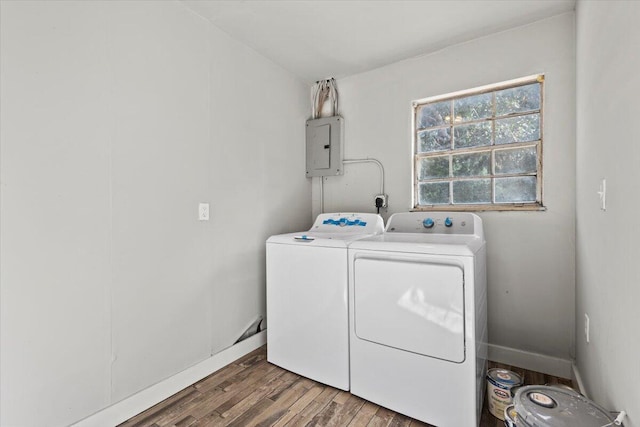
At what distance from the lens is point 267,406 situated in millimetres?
1721

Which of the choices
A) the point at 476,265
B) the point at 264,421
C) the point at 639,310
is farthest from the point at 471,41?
the point at 264,421

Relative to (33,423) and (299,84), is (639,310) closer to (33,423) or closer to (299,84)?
(33,423)

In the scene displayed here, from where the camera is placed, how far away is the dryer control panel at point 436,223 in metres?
2.00

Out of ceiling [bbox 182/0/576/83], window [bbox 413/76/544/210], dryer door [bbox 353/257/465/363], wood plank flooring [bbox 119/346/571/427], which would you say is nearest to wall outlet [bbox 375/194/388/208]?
window [bbox 413/76/544/210]

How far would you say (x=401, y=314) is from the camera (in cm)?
160

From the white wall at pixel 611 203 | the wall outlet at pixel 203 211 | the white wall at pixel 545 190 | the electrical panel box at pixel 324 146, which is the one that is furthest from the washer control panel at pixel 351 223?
the white wall at pixel 611 203

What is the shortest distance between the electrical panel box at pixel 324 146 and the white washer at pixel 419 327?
120cm

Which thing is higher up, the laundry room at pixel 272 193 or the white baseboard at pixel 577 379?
the laundry room at pixel 272 193

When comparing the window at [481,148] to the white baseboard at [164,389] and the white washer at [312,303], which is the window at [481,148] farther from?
the white baseboard at [164,389]

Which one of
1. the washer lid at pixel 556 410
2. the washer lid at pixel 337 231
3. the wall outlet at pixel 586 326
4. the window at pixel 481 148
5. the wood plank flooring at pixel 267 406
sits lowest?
the wood plank flooring at pixel 267 406

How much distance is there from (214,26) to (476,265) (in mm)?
2233

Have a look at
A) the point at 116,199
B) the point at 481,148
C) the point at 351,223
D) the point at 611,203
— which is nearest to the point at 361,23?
the point at 481,148

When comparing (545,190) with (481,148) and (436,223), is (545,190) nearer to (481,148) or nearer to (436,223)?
(481,148)

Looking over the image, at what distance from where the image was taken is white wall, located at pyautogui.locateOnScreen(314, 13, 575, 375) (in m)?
1.98
